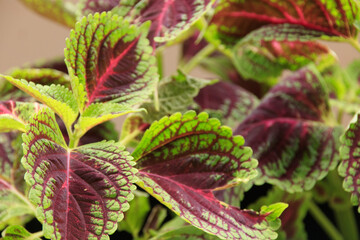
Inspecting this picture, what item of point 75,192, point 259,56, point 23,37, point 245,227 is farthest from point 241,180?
point 23,37

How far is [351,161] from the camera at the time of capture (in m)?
0.43

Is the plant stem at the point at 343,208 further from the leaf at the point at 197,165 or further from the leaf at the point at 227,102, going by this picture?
the leaf at the point at 197,165

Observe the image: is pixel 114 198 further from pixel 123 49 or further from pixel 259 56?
pixel 259 56

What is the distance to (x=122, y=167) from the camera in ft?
1.26

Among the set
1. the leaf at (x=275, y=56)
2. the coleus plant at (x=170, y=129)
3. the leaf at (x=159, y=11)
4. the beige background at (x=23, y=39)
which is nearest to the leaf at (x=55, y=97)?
the coleus plant at (x=170, y=129)

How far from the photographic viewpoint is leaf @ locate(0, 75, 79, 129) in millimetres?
380

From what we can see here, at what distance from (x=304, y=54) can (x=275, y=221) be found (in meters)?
0.32

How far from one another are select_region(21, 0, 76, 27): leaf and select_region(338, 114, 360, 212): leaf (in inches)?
19.0

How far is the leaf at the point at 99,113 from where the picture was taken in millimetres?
403

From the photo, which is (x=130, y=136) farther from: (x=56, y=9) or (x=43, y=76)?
(x=56, y=9)

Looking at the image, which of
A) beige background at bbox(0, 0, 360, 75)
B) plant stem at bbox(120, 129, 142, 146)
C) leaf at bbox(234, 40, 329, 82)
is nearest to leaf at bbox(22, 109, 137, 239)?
plant stem at bbox(120, 129, 142, 146)

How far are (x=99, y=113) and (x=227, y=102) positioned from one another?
0.96 feet

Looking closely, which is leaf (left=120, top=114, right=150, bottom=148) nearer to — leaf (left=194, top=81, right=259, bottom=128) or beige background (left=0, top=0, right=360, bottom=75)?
leaf (left=194, top=81, right=259, bottom=128)

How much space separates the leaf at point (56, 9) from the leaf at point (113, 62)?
0.33m
